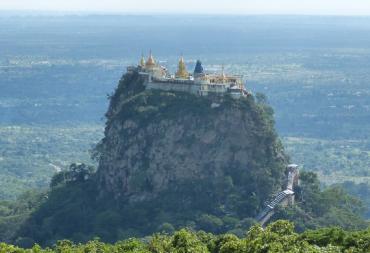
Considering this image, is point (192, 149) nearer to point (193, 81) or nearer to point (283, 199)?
point (193, 81)

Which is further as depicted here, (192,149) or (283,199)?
(192,149)

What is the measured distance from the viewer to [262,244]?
45531mm

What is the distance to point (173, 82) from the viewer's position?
265 ft

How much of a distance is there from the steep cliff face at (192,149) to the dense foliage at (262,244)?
2449 cm

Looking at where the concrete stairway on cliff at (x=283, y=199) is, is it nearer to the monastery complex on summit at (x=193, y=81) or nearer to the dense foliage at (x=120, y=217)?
the dense foliage at (x=120, y=217)

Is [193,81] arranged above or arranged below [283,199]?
above

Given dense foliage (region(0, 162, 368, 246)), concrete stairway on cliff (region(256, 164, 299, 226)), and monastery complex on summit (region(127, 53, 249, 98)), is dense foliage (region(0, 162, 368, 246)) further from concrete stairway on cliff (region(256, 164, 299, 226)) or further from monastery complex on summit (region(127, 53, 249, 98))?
monastery complex on summit (region(127, 53, 249, 98))

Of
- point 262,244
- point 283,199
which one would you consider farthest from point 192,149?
point 262,244

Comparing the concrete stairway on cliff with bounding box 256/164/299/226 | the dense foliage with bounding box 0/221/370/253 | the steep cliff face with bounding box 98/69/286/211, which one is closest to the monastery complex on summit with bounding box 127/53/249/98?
the steep cliff face with bounding box 98/69/286/211

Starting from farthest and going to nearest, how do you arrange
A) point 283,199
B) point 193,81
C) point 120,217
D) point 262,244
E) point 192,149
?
point 193,81, point 192,149, point 283,199, point 120,217, point 262,244

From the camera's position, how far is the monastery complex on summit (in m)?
78.8

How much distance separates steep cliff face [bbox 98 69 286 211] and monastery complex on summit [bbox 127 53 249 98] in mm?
595

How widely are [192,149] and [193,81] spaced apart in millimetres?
5194

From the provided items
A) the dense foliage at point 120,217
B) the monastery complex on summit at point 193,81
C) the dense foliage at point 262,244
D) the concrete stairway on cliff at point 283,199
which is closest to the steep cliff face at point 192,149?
the monastery complex on summit at point 193,81
